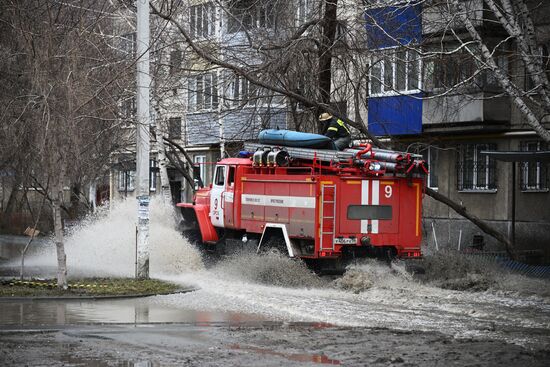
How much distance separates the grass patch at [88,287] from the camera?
55.4 ft

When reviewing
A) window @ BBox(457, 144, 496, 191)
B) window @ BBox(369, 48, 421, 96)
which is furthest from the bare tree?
window @ BBox(457, 144, 496, 191)

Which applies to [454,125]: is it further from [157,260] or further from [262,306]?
[262,306]

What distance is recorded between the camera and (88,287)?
17.9m

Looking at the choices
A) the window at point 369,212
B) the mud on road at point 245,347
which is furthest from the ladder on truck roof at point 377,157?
the mud on road at point 245,347

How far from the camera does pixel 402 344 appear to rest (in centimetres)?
1205

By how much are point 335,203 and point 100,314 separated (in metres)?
6.30

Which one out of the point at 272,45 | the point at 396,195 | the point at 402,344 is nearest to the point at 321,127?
the point at 272,45

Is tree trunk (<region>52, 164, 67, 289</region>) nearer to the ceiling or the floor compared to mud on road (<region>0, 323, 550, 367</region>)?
nearer to the ceiling

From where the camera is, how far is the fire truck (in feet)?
63.9

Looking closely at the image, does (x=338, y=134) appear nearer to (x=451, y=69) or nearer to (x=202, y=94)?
(x=451, y=69)

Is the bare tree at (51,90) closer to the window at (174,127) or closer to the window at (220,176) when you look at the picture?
the window at (220,176)

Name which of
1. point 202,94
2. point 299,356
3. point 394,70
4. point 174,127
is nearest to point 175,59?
point 202,94

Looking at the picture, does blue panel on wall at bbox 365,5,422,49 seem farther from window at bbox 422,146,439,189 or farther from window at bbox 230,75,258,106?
window at bbox 422,146,439,189

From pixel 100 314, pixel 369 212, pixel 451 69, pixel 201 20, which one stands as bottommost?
pixel 100 314
